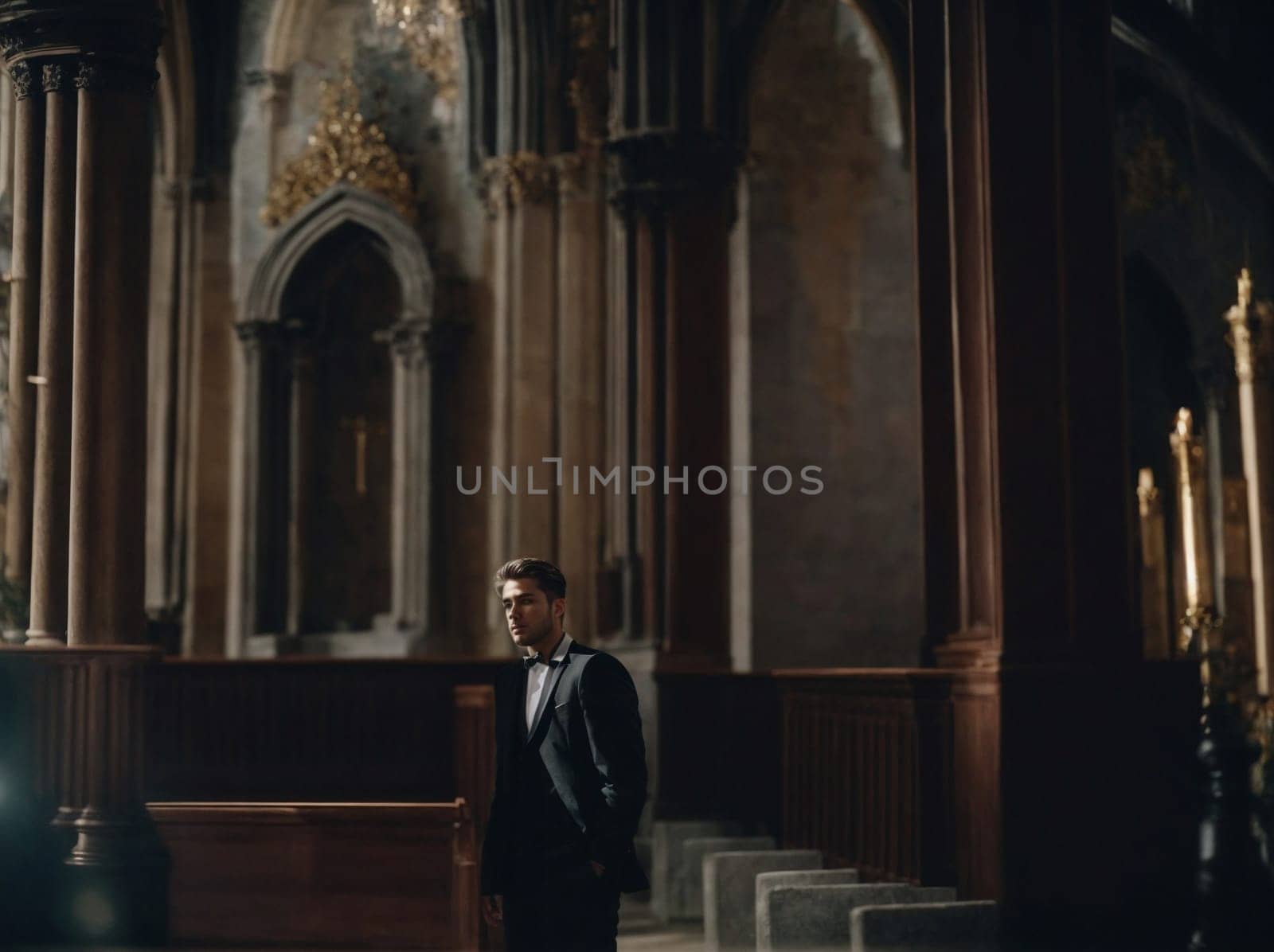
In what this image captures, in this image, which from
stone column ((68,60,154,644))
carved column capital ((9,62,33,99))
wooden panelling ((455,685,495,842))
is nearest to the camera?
wooden panelling ((455,685,495,842))

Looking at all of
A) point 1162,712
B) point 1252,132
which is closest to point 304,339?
point 1252,132

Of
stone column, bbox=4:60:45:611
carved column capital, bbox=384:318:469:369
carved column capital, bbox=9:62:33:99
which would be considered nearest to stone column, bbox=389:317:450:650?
carved column capital, bbox=384:318:469:369

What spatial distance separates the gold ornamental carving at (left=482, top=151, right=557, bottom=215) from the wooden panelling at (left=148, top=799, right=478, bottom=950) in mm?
7246

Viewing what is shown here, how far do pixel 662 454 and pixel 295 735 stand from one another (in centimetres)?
267

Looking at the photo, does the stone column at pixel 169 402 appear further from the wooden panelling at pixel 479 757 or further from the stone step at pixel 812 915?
the stone step at pixel 812 915

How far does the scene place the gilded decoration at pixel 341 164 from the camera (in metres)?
14.8

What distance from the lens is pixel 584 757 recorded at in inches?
161

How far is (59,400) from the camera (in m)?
8.16

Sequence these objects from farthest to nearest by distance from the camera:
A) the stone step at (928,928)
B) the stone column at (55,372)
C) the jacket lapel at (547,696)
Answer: the stone column at (55,372), the stone step at (928,928), the jacket lapel at (547,696)

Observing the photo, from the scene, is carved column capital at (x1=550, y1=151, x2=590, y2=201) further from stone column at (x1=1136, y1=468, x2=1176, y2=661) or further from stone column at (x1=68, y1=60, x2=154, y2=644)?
stone column at (x1=68, y1=60, x2=154, y2=644)

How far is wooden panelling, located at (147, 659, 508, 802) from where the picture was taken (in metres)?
10.3

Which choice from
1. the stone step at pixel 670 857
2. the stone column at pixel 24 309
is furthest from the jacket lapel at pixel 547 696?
the stone step at pixel 670 857

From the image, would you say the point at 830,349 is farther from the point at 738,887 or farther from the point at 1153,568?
the point at 738,887

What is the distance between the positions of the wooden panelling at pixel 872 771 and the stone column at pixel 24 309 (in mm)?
3798
